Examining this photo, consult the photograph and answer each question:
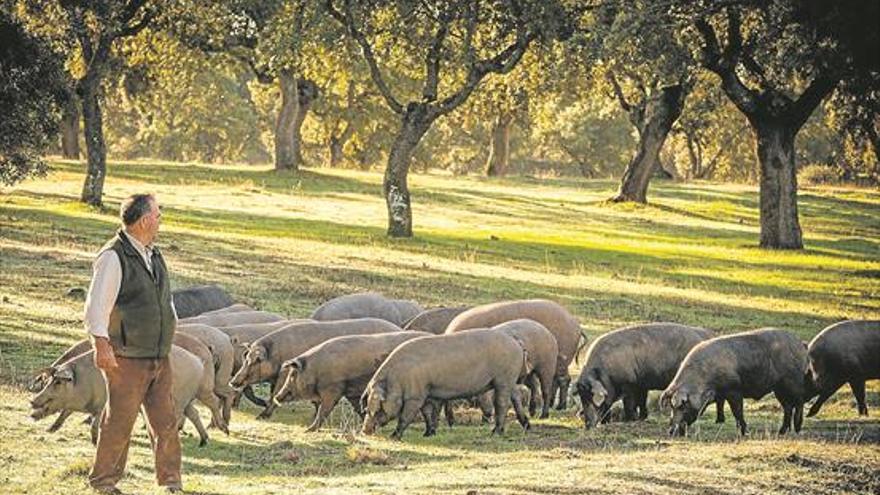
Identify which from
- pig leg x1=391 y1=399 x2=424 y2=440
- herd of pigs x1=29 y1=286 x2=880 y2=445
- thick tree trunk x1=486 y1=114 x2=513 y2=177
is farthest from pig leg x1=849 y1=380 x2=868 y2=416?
thick tree trunk x1=486 y1=114 x2=513 y2=177

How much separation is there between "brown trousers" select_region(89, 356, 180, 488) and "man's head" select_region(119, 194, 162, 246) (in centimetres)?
95

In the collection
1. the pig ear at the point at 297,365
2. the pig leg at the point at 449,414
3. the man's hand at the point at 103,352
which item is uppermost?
the man's hand at the point at 103,352

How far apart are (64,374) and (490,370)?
16.5ft

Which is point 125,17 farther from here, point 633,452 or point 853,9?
point 633,452

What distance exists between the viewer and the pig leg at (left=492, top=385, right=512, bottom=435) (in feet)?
57.2

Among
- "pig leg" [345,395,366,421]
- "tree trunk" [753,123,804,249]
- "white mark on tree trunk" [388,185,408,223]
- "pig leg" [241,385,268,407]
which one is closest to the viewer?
"pig leg" [345,395,366,421]

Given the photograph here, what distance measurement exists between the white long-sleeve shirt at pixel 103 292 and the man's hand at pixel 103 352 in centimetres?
4

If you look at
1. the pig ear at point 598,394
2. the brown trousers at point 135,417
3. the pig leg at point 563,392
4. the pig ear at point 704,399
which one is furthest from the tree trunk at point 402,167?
the brown trousers at point 135,417

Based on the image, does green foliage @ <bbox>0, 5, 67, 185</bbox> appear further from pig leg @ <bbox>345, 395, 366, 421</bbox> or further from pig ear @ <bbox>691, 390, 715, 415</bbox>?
pig ear @ <bbox>691, 390, 715, 415</bbox>

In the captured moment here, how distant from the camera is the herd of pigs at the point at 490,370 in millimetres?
16938

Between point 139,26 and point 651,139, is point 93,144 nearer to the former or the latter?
point 139,26

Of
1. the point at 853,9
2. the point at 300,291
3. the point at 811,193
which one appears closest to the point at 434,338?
the point at 853,9

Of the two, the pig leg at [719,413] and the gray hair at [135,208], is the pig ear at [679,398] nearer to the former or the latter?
the pig leg at [719,413]

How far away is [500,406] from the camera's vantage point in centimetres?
1748
